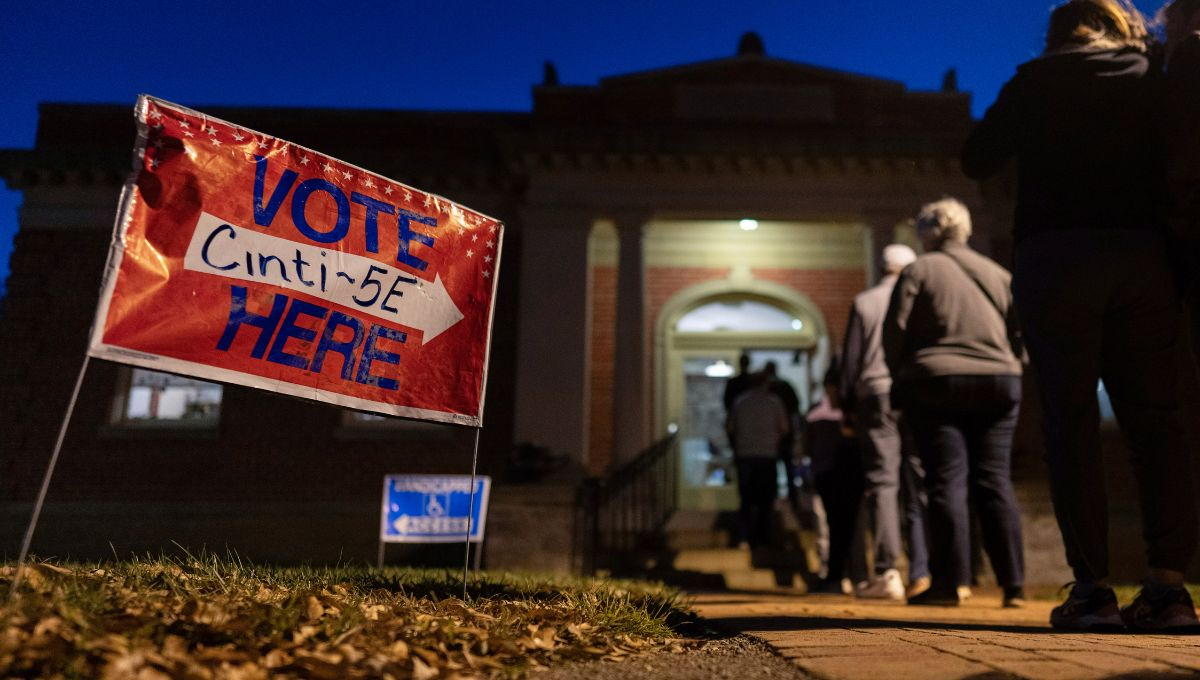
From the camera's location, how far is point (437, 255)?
3.07 metres

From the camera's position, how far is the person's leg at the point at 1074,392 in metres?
2.79

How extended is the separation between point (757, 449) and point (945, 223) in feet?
11.3

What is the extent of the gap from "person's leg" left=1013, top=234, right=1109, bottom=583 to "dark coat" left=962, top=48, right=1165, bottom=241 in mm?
158

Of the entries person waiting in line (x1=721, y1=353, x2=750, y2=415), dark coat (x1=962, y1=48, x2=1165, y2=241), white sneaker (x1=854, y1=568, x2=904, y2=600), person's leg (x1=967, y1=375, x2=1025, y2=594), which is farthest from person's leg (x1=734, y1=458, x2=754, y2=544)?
dark coat (x1=962, y1=48, x2=1165, y2=241)

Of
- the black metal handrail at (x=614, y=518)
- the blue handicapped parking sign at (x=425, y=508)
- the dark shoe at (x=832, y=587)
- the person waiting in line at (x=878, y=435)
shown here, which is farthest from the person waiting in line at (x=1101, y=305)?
the black metal handrail at (x=614, y=518)

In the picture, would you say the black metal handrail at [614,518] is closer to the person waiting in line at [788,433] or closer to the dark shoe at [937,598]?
the person waiting in line at [788,433]

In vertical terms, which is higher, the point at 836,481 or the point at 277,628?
the point at 836,481

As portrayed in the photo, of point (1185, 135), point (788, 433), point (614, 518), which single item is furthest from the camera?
point (614, 518)

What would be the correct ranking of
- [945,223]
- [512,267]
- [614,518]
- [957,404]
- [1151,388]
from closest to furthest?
[1151,388] → [957,404] → [945,223] → [614,518] → [512,267]

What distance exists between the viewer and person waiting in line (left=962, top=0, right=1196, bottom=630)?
107 inches

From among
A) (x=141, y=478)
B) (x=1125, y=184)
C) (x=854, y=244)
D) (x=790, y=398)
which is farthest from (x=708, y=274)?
(x=1125, y=184)

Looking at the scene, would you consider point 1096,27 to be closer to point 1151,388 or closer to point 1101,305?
point 1101,305

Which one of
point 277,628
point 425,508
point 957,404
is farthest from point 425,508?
point 277,628

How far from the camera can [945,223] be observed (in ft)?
14.7
